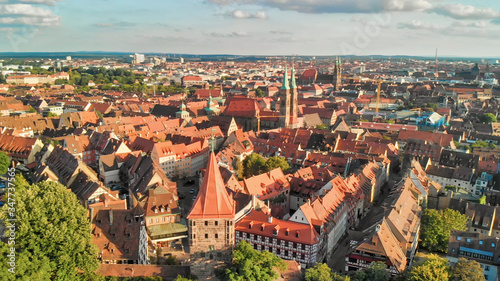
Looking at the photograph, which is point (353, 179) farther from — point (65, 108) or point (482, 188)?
point (65, 108)

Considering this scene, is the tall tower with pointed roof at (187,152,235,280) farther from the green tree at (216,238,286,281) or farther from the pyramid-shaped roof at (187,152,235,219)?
the green tree at (216,238,286,281)

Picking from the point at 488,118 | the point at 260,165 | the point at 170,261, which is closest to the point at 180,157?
the point at 260,165

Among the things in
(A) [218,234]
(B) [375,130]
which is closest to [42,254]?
(A) [218,234]

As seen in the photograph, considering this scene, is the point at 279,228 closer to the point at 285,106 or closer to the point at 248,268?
the point at 248,268

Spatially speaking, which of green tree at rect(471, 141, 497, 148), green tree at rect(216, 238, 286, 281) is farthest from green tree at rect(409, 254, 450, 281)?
green tree at rect(471, 141, 497, 148)

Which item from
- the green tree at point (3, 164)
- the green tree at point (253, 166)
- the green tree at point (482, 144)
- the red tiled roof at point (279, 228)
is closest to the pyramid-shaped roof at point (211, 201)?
the red tiled roof at point (279, 228)

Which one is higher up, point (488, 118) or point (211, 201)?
point (211, 201)
